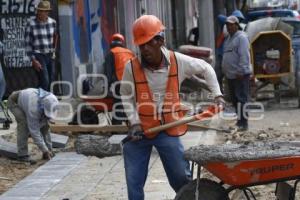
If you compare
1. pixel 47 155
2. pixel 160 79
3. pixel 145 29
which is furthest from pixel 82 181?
pixel 145 29

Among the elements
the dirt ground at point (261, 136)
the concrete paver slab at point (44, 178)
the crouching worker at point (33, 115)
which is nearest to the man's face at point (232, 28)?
the dirt ground at point (261, 136)

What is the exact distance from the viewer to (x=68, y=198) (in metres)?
7.97

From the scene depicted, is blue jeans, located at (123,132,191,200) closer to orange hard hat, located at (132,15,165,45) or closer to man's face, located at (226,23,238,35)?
orange hard hat, located at (132,15,165,45)

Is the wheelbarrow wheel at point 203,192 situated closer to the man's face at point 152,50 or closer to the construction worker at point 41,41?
the man's face at point 152,50

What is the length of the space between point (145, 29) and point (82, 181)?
327 centimetres

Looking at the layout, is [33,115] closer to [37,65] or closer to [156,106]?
[37,65]

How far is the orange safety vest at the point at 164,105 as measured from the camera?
20.2 ft

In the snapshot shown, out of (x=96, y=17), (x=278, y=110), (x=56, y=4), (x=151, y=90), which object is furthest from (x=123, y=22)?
(x=151, y=90)

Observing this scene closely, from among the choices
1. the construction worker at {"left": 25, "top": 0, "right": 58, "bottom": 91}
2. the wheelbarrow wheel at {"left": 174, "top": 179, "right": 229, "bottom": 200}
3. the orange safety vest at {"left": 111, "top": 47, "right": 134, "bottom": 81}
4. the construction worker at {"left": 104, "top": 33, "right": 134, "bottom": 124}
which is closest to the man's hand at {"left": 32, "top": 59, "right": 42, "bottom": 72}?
the construction worker at {"left": 25, "top": 0, "right": 58, "bottom": 91}

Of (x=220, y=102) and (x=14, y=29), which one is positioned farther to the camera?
(x=14, y=29)

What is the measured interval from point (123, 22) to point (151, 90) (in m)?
15.2

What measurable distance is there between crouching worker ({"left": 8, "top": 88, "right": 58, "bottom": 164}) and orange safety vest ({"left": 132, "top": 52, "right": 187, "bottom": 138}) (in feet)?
12.0

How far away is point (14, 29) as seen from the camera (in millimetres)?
15766

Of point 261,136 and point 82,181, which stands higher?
point 82,181
